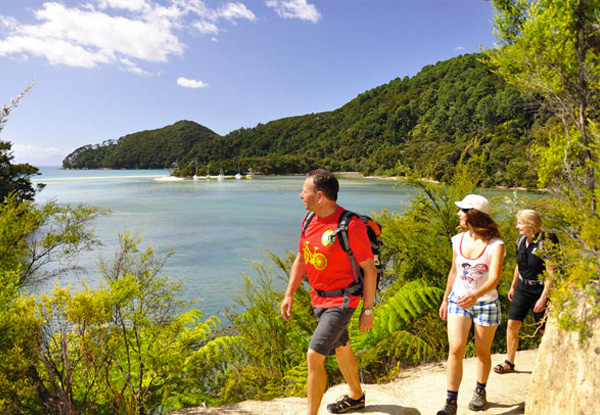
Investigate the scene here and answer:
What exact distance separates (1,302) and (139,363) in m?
1.75

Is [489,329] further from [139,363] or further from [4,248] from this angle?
[4,248]

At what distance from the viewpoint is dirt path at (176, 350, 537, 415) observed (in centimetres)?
280

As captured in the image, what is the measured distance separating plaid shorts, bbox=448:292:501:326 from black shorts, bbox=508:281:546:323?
0.83m

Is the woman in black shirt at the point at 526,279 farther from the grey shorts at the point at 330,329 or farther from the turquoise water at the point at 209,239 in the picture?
the turquoise water at the point at 209,239

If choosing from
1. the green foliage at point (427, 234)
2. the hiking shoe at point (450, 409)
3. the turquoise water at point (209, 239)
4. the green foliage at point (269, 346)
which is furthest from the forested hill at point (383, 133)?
the hiking shoe at point (450, 409)

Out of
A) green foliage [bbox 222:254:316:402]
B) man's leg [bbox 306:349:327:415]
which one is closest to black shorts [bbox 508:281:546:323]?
man's leg [bbox 306:349:327:415]

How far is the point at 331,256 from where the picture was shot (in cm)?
238

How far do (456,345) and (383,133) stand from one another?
499 ft

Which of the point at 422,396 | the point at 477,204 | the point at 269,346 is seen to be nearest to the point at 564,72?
the point at 477,204

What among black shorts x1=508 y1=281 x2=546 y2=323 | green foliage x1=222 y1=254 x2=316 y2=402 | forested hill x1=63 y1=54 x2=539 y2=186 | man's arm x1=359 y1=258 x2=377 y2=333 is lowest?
green foliage x1=222 y1=254 x2=316 y2=402

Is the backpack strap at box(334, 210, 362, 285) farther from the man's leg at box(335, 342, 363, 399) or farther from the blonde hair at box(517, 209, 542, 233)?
the blonde hair at box(517, 209, 542, 233)

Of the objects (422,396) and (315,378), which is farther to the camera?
(422,396)

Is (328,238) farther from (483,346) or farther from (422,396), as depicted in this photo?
(422,396)

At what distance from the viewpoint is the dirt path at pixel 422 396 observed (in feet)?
9.20
